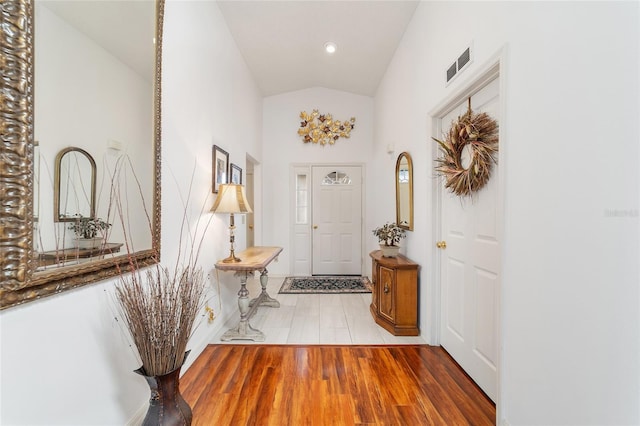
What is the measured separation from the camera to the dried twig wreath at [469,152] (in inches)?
68.1

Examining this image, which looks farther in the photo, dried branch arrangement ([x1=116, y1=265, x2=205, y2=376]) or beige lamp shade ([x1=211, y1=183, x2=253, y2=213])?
beige lamp shade ([x1=211, y1=183, x2=253, y2=213])

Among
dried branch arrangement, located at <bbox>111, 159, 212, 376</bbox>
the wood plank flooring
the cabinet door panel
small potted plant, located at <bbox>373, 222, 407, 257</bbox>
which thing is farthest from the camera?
small potted plant, located at <bbox>373, 222, 407, 257</bbox>

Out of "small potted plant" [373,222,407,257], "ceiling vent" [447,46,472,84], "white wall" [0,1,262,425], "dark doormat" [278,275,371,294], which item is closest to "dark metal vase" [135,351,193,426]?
"white wall" [0,1,262,425]

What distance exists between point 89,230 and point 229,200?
1.26 metres

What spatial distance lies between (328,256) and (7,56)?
450cm

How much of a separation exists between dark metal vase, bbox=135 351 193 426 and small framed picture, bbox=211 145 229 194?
1659 millimetres

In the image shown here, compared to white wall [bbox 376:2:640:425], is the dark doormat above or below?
below

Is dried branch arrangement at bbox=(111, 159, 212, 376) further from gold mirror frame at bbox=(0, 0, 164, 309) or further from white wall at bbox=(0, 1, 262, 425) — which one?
gold mirror frame at bbox=(0, 0, 164, 309)

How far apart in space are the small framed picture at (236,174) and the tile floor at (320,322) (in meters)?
1.59

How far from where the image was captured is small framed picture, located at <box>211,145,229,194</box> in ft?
8.45

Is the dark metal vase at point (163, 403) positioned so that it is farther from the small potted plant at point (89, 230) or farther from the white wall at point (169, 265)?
the small potted plant at point (89, 230)

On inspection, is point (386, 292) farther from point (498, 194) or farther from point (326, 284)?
point (326, 284)

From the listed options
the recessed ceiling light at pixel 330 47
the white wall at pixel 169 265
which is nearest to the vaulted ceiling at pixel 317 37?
the recessed ceiling light at pixel 330 47

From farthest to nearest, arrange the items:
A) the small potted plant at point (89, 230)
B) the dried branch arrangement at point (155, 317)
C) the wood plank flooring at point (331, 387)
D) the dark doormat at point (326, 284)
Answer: the dark doormat at point (326, 284)
the wood plank flooring at point (331, 387)
the dried branch arrangement at point (155, 317)
the small potted plant at point (89, 230)
